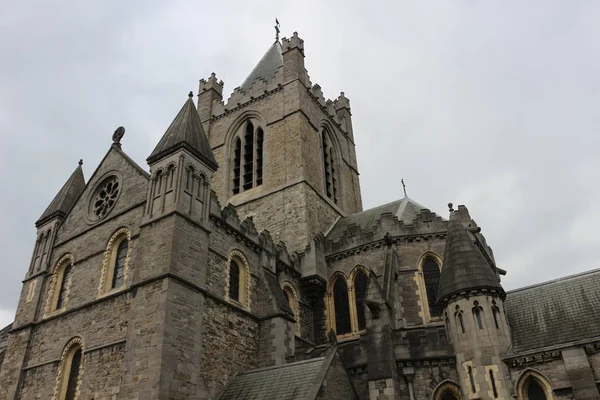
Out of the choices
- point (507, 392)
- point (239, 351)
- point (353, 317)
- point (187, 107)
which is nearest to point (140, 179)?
point (187, 107)

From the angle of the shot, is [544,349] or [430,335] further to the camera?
[430,335]

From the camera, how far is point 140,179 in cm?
1816

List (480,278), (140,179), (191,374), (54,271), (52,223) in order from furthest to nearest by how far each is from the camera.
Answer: (52,223)
(54,271)
(140,179)
(480,278)
(191,374)

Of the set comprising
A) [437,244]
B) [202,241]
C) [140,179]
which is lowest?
[202,241]

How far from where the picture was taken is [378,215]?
25.4m

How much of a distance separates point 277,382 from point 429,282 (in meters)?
8.36

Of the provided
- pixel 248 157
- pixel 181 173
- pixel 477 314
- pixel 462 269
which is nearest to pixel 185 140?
pixel 181 173

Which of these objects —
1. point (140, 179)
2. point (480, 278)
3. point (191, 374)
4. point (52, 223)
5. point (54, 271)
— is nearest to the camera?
point (191, 374)

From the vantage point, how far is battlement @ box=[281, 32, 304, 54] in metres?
31.2

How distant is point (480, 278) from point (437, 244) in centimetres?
460

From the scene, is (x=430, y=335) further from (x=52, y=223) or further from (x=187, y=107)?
(x=52, y=223)

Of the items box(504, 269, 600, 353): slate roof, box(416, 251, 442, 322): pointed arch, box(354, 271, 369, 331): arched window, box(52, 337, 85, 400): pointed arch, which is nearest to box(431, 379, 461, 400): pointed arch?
box(504, 269, 600, 353): slate roof

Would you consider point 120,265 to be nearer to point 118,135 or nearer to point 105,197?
point 105,197

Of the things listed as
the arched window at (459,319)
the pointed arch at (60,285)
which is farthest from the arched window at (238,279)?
the arched window at (459,319)
